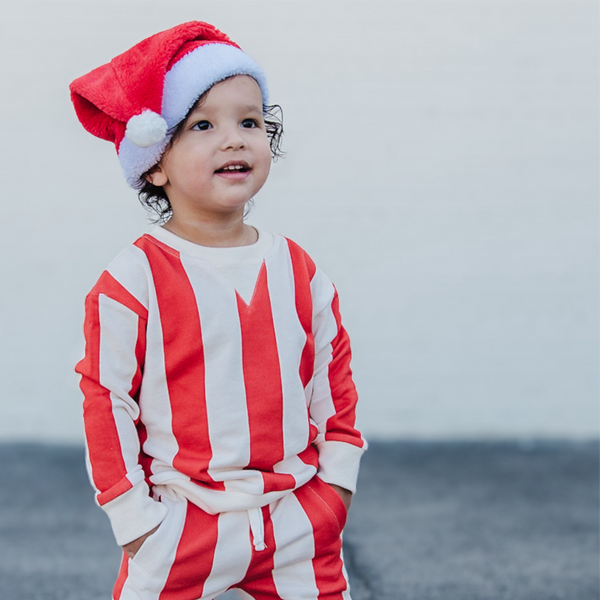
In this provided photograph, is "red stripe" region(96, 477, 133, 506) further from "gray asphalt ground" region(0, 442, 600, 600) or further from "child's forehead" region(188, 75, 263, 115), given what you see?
"gray asphalt ground" region(0, 442, 600, 600)

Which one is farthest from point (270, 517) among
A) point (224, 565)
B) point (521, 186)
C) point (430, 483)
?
point (521, 186)

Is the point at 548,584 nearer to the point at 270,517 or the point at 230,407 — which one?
the point at 270,517

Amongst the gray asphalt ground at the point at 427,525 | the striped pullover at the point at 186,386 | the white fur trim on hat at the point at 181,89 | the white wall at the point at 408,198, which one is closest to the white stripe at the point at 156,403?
the striped pullover at the point at 186,386

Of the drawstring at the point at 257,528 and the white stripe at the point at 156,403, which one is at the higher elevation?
the white stripe at the point at 156,403

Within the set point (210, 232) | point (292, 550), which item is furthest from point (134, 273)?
point (292, 550)

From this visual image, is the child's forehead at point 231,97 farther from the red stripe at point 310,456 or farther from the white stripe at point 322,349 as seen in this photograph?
the red stripe at point 310,456

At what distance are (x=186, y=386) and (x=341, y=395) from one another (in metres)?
0.30

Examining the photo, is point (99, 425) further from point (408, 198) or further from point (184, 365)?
point (408, 198)

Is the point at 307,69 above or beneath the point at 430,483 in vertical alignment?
above

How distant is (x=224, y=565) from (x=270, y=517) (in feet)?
0.31

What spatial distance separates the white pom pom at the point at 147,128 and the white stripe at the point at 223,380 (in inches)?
7.8

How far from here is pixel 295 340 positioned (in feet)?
4.13

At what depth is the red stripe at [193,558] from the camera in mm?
1184

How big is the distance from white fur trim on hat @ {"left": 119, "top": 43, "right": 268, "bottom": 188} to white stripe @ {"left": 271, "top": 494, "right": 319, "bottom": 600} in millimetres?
554
